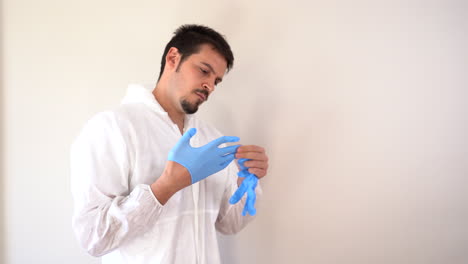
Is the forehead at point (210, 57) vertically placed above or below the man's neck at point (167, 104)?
above

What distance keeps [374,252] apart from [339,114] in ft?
1.62

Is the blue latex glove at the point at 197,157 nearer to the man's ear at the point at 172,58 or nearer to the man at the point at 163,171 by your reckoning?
the man at the point at 163,171

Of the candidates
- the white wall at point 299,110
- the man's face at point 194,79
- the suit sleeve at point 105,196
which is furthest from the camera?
the white wall at point 299,110

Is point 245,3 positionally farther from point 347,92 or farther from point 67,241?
point 67,241

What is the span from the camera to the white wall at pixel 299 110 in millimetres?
1172

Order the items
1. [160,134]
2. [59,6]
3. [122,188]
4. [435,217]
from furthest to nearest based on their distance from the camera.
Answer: [59,6], [435,217], [160,134], [122,188]

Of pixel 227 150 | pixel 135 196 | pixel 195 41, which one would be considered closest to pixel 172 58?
pixel 195 41

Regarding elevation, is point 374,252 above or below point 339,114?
below

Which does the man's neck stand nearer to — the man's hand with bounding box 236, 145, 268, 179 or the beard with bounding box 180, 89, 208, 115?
the beard with bounding box 180, 89, 208, 115

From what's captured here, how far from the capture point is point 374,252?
1175 mm

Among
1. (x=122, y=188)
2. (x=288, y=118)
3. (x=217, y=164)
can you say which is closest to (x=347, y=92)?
(x=288, y=118)

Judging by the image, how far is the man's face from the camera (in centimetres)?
103

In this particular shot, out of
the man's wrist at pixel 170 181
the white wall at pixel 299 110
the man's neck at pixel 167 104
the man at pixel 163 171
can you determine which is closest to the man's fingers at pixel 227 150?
the man at pixel 163 171

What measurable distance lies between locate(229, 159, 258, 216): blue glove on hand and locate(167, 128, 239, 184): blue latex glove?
0.09 m
